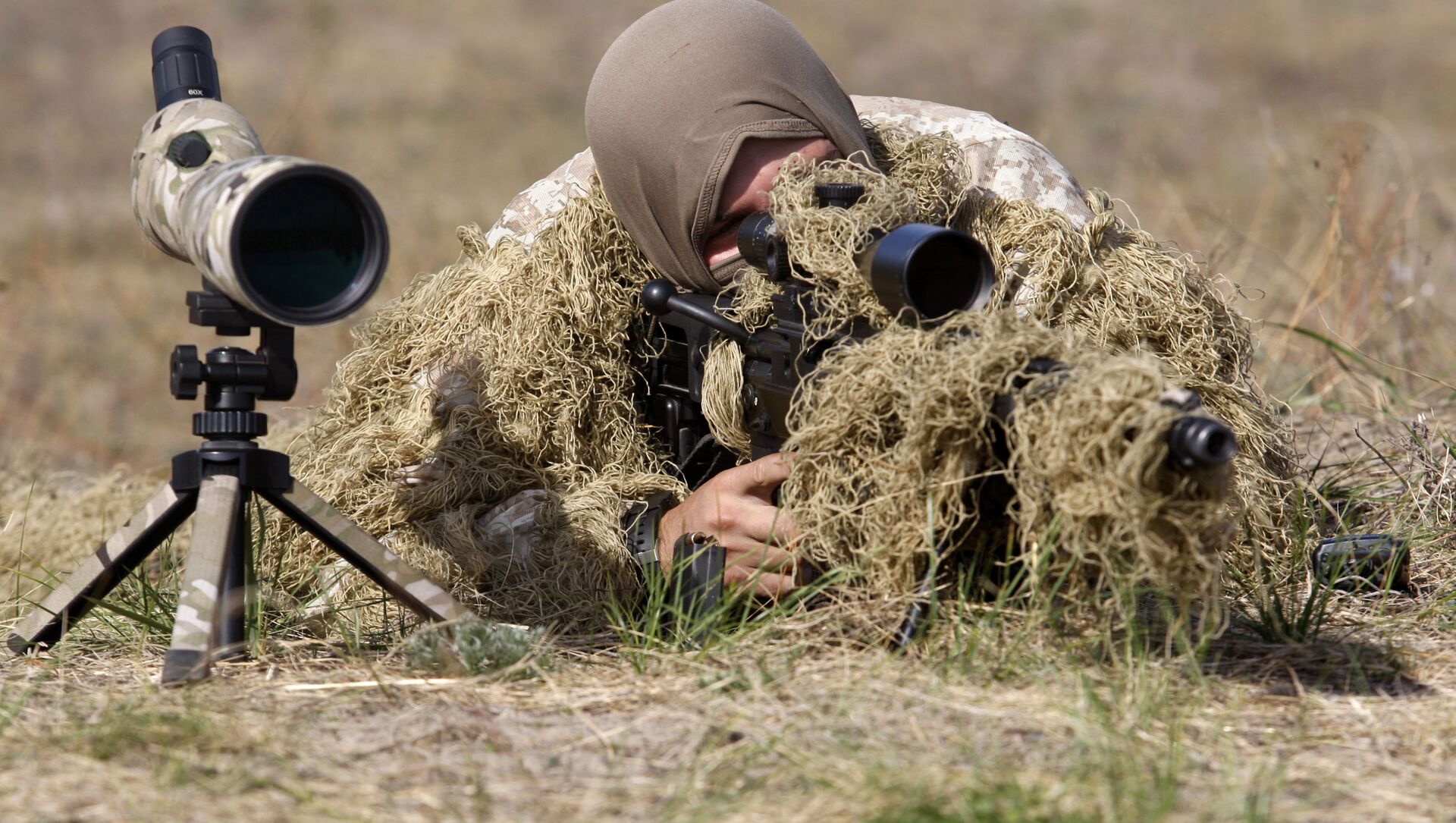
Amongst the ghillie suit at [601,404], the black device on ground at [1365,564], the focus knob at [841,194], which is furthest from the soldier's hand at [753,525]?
the black device on ground at [1365,564]

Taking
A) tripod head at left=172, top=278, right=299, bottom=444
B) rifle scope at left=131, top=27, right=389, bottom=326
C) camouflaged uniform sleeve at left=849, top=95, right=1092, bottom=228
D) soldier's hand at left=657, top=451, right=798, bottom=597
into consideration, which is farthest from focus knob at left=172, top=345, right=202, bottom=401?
camouflaged uniform sleeve at left=849, top=95, right=1092, bottom=228

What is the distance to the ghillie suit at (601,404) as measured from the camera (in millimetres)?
1954

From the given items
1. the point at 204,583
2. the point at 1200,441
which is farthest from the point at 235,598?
the point at 1200,441

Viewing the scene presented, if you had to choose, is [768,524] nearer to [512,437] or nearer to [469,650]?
[469,650]

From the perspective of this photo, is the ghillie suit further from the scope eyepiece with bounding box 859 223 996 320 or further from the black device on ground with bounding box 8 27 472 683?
the black device on ground with bounding box 8 27 472 683

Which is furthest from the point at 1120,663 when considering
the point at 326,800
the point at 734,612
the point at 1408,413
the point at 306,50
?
the point at 306,50

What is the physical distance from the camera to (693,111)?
2.61 m

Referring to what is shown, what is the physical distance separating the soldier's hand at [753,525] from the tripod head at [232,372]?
769 mm

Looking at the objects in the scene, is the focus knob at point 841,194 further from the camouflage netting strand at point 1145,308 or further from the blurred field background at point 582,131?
the blurred field background at point 582,131

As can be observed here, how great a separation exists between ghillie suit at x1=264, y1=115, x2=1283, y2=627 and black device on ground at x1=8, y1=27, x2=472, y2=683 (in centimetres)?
47

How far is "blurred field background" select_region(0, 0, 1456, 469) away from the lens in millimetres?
4883

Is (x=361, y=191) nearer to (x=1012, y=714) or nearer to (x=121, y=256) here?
(x=1012, y=714)

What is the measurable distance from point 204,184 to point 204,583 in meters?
0.64

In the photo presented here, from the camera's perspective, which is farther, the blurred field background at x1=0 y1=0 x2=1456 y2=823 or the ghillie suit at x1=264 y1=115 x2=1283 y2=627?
the ghillie suit at x1=264 y1=115 x2=1283 y2=627
